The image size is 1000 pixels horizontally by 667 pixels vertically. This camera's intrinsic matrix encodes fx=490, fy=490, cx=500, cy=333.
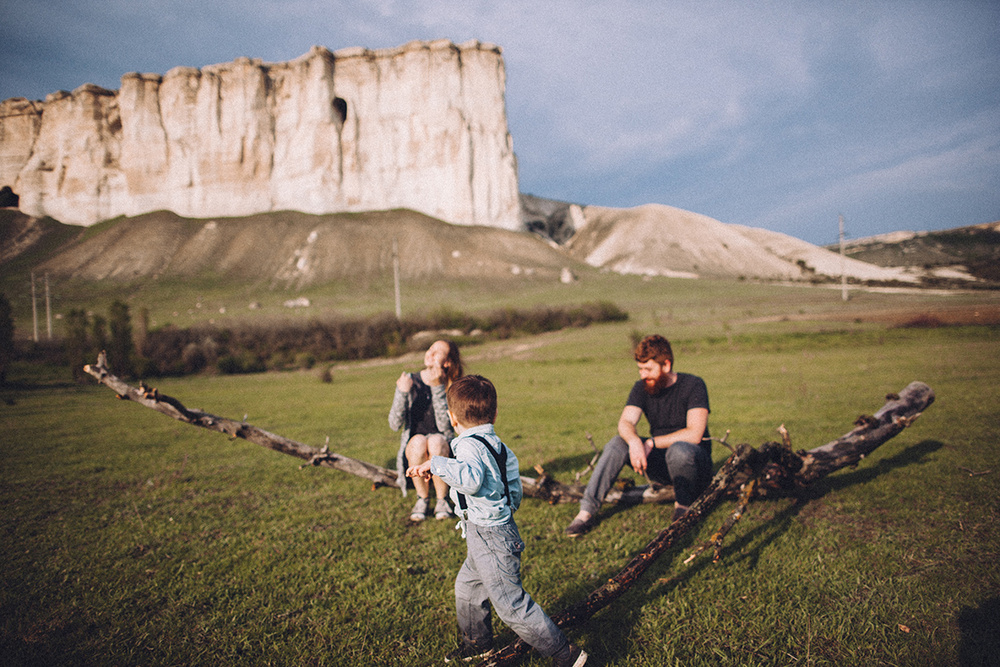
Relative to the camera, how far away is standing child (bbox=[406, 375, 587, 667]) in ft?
9.08

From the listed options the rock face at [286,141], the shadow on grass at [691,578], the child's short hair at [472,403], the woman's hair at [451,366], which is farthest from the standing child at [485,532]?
the rock face at [286,141]

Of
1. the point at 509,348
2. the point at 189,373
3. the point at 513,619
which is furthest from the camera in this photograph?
the point at 509,348

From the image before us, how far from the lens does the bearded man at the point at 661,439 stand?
4.47 m

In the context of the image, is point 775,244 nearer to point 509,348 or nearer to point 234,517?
point 509,348

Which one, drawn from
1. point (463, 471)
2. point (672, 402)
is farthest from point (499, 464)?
point (672, 402)

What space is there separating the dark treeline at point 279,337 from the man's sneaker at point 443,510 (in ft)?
87.2

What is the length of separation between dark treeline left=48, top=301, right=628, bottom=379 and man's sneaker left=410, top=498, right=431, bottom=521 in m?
26.5

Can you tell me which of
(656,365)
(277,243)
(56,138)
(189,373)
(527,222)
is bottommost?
(189,373)

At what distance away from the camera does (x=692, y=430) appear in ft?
15.2

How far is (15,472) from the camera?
24.1ft

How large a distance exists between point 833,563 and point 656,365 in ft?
6.82

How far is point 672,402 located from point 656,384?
241 mm

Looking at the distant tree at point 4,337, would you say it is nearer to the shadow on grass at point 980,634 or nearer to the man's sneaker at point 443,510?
the man's sneaker at point 443,510

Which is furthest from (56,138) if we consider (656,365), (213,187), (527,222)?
(656,365)
